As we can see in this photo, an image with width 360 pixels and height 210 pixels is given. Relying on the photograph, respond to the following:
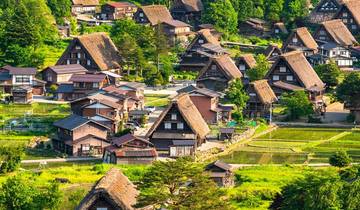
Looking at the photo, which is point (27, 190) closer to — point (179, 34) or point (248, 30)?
point (179, 34)

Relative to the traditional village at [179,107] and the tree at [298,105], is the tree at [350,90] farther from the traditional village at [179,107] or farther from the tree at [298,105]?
the tree at [298,105]

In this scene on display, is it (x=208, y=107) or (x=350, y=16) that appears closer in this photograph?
(x=208, y=107)

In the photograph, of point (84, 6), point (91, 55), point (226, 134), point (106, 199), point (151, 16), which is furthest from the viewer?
point (84, 6)

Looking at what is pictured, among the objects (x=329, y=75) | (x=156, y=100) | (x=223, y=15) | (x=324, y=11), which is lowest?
(x=156, y=100)

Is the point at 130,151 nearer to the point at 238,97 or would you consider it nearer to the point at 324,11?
the point at 238,97

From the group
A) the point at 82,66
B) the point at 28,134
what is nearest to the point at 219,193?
the point at 28,134

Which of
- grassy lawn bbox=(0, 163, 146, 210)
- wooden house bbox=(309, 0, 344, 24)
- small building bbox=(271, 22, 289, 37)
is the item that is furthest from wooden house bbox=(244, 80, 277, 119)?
wooden house bbox=(309, 0, 344, 24)

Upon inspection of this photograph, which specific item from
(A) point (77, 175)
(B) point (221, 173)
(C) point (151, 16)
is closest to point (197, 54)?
(C) point (151, 16)
